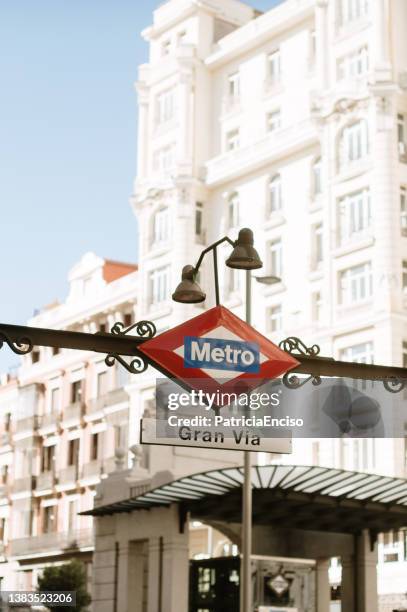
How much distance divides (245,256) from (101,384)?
5286 cm

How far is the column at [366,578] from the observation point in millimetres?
28266

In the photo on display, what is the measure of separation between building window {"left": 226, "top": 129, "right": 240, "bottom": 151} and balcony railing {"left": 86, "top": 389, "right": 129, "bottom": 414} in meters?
13.1

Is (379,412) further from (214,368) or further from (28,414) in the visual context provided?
(28,414)

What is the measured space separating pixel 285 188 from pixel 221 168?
4.23m

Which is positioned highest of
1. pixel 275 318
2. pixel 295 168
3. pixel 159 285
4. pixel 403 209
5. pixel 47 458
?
pixel 295 168

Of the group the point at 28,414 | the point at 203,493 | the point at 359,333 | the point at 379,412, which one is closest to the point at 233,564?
the point at 203,493

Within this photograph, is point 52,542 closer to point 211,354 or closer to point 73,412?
point 73,412

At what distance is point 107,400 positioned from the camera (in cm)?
6094

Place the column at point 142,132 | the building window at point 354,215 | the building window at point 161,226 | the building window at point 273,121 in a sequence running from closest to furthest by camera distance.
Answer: the building window at point 354,215 < the building window at point 273,121 < the building window at point 161,226 < the column at point 142,132

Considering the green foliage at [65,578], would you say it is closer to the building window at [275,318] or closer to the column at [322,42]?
the building window at [275,318]

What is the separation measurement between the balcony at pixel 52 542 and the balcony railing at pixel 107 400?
6.29m

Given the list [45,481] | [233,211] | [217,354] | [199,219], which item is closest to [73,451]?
[45,481]

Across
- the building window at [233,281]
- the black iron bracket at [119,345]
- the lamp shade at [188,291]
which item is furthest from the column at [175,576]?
the building window at [233,281]

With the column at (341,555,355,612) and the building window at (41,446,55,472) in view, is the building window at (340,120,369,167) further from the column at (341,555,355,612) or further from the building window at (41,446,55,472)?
the building window at (41,446,55,472)
